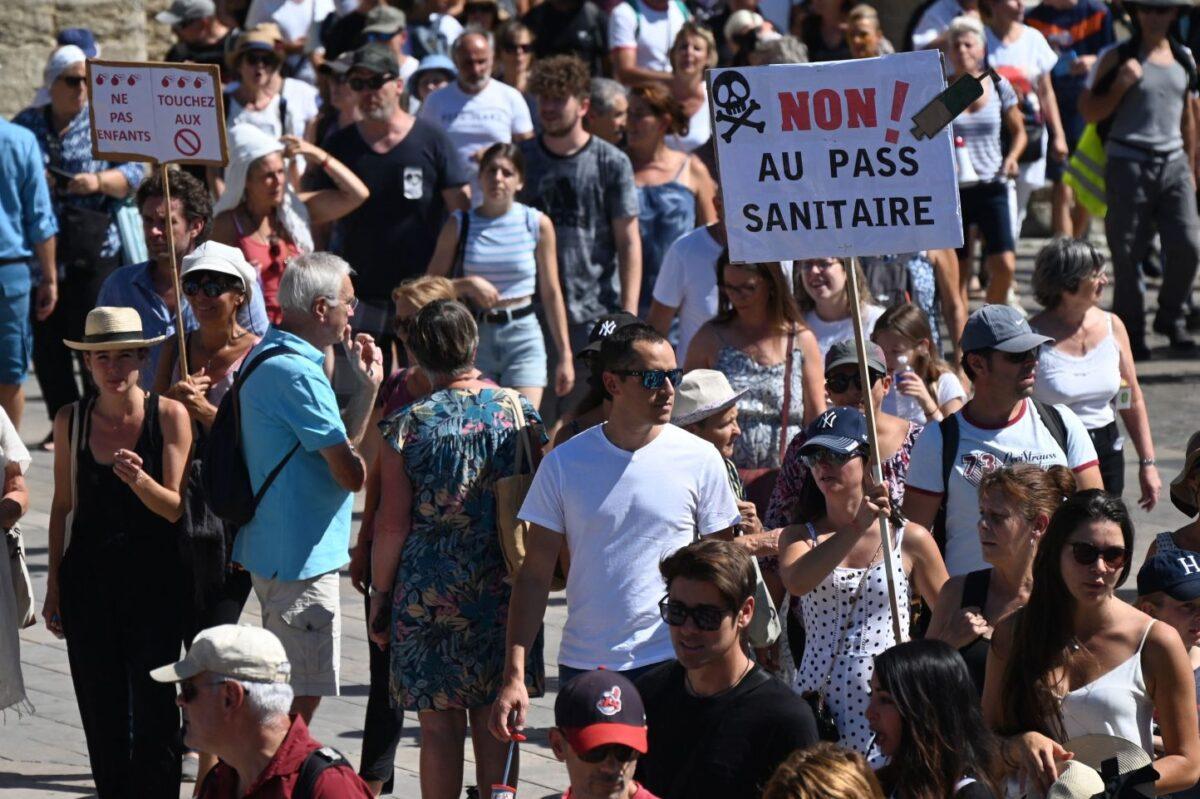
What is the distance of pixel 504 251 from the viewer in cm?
986

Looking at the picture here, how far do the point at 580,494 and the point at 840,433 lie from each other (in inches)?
29.9

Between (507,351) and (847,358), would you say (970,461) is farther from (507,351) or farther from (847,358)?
(507,351)

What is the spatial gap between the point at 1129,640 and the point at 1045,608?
22 cm

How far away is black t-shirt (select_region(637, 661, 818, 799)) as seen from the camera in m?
4.89

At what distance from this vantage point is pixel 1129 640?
5195 millimetres

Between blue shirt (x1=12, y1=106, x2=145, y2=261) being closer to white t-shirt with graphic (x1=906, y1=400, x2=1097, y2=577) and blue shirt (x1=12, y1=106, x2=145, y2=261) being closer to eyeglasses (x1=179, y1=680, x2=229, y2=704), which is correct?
white t-shirt with graphic (x1=906, y1=400, x2=1097, y2=577)

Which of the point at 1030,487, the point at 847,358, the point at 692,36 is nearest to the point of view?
the point at 1030,487

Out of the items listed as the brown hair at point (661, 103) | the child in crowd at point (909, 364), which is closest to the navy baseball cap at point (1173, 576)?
the child in crowd at point (909, 364)

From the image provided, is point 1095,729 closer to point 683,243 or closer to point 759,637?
point 759,637

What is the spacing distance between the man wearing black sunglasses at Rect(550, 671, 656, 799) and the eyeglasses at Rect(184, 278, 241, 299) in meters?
3.01

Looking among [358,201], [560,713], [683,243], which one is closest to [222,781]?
[560,713]

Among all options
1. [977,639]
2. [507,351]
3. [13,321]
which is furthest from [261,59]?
[977,639]

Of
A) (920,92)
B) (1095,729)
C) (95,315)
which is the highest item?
(920,92)

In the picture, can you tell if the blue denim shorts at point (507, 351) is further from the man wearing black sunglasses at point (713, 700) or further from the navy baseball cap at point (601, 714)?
the navy baseball cap at point (601, 714)
